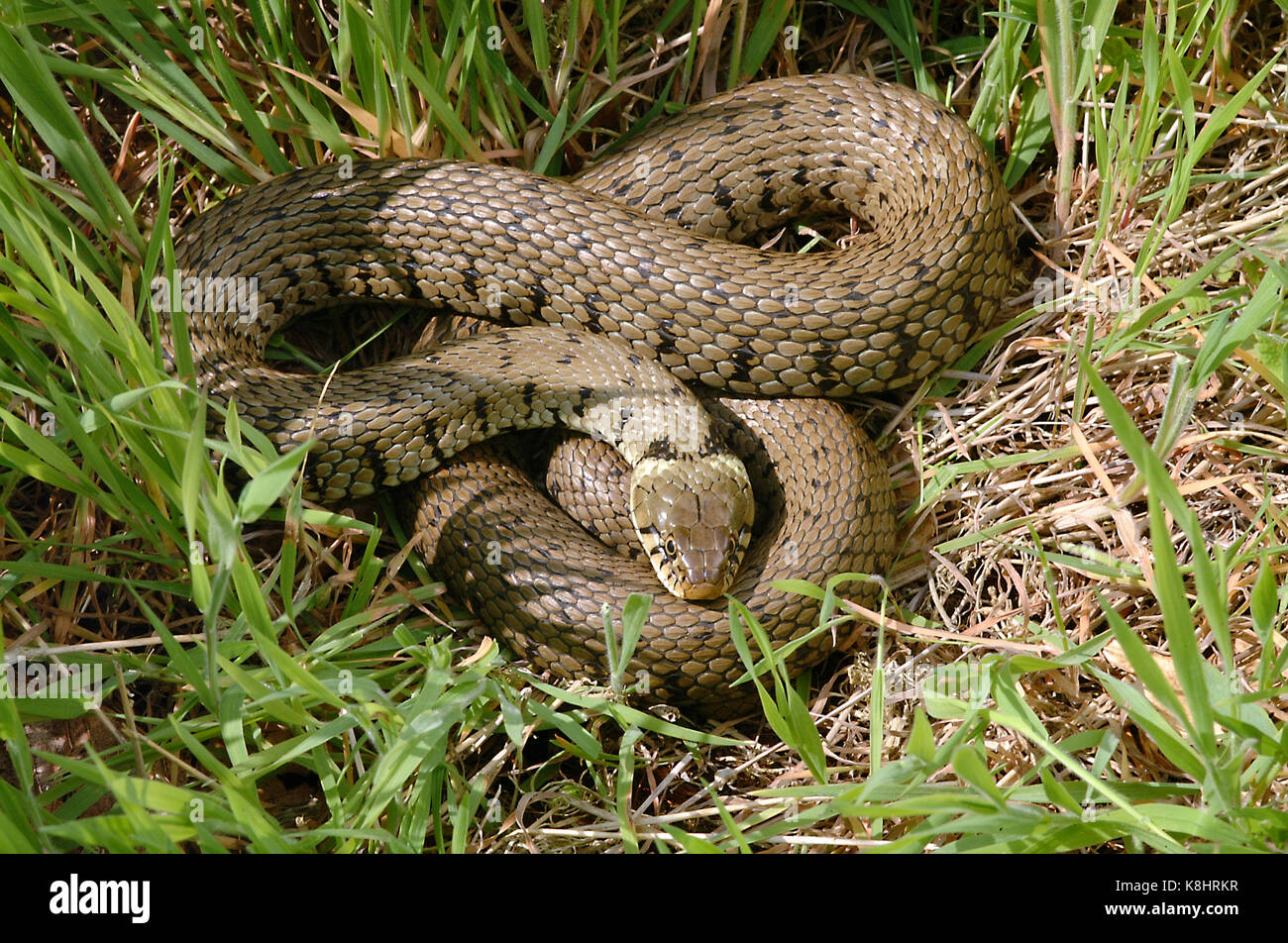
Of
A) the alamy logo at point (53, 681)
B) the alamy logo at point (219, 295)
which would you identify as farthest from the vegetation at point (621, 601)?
the alamy logo at point (219, 295)

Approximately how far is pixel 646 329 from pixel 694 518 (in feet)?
2.59

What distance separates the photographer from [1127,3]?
3689 mm

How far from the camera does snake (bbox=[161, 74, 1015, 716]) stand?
133 inches

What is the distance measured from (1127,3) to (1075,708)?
2.60m


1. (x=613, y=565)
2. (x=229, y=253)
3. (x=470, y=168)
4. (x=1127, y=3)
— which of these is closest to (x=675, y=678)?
(x=613, y=565)

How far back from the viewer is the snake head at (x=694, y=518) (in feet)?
10.9

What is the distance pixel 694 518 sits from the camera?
343cm

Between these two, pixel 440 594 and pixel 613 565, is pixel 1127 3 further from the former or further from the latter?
pixel 440 594

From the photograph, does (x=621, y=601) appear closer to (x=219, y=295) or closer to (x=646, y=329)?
(x=646, y=329)
